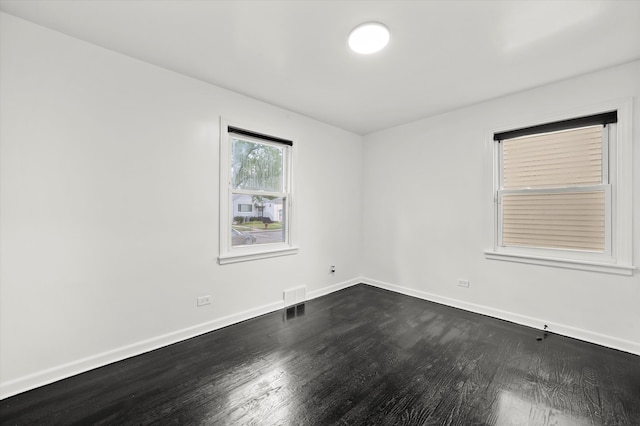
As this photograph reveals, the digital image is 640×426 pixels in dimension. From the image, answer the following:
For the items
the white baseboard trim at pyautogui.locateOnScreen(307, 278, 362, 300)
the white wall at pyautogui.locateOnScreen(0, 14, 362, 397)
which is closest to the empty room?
the white wall at pyautogui.locateOnScreen(0, 14, 362, 397)

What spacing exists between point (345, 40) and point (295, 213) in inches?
86.7

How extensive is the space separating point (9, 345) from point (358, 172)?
14.3 ft

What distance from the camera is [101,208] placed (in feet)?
7.38

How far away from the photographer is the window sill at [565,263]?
2.51m

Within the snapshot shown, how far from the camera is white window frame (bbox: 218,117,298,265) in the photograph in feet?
9.77

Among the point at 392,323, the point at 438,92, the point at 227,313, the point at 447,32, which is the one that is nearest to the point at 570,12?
the point at 447,32

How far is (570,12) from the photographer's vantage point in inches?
72.2

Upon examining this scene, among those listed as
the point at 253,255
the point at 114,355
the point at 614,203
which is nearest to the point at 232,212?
the point at 253,255

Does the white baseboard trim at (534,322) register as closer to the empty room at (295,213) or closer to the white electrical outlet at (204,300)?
the empty room at (295,213)

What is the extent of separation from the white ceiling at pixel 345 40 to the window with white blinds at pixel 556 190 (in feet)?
2.21

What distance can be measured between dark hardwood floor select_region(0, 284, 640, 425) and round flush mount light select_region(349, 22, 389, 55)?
103 inches

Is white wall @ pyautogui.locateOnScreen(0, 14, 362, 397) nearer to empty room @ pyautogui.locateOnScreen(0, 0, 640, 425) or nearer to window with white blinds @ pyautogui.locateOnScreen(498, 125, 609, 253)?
empty room @ pyautogui.locateOnScreen(0, 0, 640, 425)

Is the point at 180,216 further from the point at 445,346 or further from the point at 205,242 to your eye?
the point at 445,346

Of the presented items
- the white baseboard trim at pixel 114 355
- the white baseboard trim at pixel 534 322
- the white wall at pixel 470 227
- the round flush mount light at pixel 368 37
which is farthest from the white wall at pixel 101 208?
the white baseboard trim at pixel 534 322
